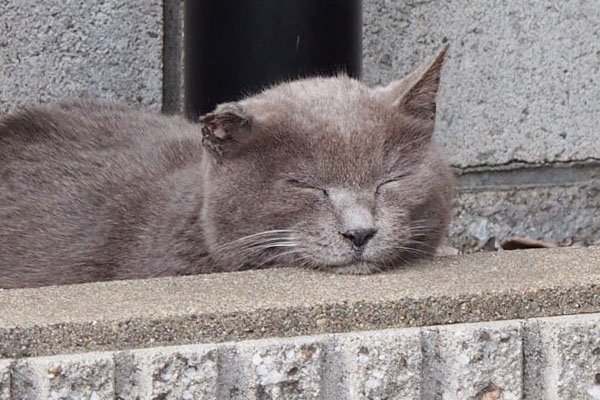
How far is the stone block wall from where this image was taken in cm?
331

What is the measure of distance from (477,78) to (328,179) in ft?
3.96

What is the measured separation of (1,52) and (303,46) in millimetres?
818

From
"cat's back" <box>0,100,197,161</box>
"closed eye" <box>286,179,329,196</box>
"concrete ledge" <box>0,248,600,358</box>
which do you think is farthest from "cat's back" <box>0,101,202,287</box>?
"concrete ledge" <box>0,248,600,358</box>

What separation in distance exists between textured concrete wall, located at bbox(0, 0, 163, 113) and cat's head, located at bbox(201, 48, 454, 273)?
0.90 m

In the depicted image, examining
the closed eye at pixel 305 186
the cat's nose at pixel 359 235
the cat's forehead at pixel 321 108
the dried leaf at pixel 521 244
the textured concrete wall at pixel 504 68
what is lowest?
the cat's nose at pixel 359 235

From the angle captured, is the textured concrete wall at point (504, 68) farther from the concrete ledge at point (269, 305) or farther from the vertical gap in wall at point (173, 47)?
the concrete ledge at point (269, 305)

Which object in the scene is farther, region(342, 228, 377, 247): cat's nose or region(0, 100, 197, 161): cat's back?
region(0, 100, 197, 161): cat's back

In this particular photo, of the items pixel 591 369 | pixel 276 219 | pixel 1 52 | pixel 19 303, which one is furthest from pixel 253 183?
pixel 1 52

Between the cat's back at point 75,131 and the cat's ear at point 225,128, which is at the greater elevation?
the cat's back at point 75,131

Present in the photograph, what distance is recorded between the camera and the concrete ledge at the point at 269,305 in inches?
72.9

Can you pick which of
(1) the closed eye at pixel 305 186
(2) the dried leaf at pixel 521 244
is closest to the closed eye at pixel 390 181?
(1) the closed eye at pixel 305 186

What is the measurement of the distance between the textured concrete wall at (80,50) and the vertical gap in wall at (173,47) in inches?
1.2

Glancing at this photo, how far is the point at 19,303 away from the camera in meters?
1.97

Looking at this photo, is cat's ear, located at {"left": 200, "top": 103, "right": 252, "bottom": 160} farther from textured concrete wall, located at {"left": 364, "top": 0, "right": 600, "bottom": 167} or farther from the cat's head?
textured concrete wall, located at {"left": 364, "top": 0, "right": 600, "bottom": 167}
